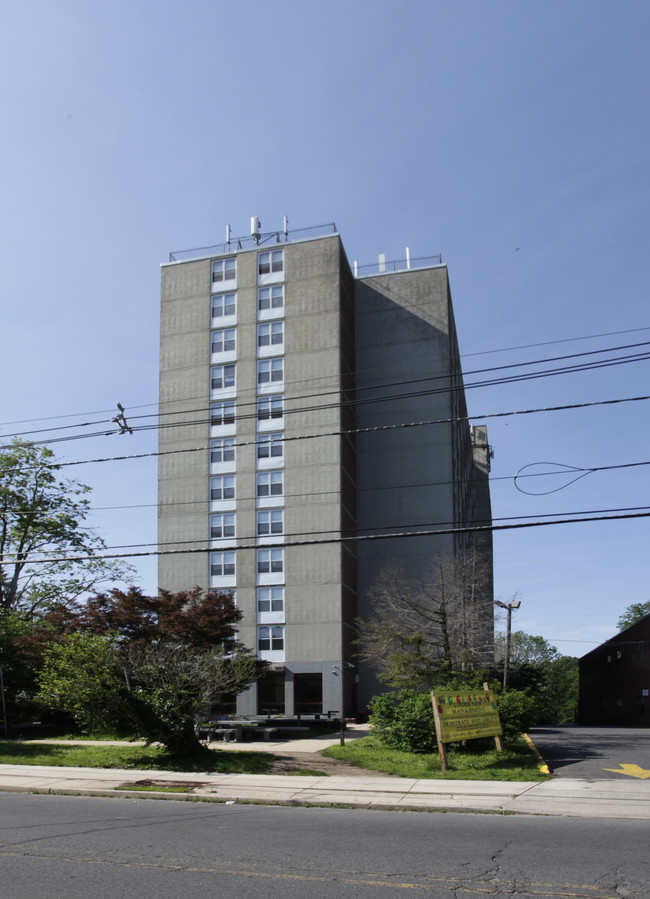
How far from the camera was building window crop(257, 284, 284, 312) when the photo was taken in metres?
52.7

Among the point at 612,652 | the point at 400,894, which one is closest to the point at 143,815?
the point at 400,894

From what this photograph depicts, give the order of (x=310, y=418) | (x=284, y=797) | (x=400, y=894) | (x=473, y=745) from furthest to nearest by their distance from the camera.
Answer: (x=310, y=418) < (x=473, y=745) < (x=284, y=797) < (x=400, y=894)

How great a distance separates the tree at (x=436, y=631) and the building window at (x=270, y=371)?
1610 centimetres

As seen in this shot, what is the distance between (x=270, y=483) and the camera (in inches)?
1961

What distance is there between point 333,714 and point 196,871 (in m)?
38.9

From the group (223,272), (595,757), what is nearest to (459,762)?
(595,757)

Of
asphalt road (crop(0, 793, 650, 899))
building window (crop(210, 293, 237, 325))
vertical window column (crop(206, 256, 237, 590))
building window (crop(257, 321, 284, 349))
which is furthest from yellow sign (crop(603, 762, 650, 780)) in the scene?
building window (crop(210, 293, 237, 325))

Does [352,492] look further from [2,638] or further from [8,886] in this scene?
[8,886]

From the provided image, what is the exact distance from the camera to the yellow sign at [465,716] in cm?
1661

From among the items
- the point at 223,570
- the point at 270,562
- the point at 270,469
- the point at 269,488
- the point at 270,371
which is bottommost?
the point at 223,570

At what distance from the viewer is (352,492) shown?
52.8 metres

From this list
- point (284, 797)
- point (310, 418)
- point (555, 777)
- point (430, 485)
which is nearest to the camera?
point (284, 797)

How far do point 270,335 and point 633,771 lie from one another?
1583 inches

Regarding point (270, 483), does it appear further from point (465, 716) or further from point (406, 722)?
point (465, 716)
